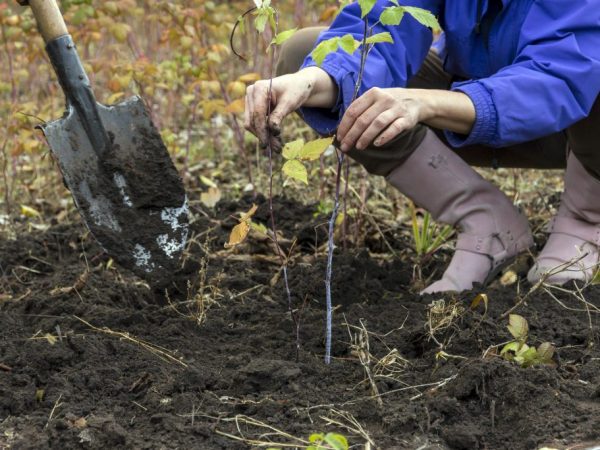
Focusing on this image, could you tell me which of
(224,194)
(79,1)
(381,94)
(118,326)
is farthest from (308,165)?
(381,94)

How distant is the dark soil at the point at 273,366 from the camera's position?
1.85 meters

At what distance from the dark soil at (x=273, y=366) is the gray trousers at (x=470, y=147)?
13.8 inches

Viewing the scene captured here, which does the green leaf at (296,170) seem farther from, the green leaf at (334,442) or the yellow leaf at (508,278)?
the yellow leaf at (508,278)

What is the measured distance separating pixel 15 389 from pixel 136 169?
759 millimetres

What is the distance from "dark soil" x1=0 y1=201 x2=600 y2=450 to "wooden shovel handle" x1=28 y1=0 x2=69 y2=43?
707 mm

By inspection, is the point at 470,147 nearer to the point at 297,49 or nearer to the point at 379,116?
the point at 297,49

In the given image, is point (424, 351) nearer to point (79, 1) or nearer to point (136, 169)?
point (136, 169)

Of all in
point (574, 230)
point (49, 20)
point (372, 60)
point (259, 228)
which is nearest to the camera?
point (259, 228)

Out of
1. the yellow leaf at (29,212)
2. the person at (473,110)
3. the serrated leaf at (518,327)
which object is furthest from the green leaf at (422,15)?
the yellow leaf at (29,212)

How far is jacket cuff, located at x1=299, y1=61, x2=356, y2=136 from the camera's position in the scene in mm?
2268

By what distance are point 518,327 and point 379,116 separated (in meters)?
0.61

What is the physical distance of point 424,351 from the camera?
7.29 feet

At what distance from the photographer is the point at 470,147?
292 cm

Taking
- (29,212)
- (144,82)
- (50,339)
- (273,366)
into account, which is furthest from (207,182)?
(273,366)
